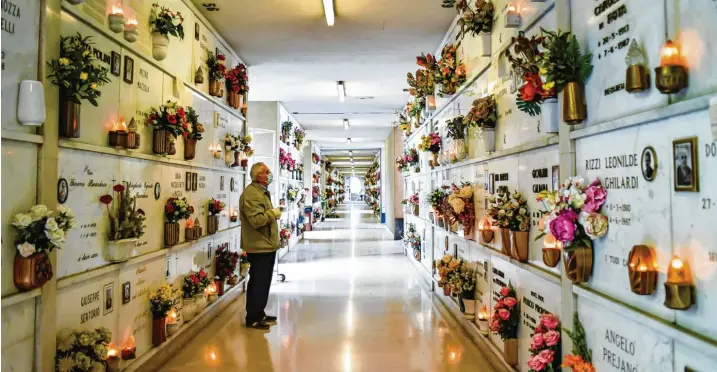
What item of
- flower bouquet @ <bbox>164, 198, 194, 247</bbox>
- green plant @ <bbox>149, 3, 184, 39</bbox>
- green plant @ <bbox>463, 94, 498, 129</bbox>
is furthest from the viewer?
flower bouquet @ <bbox>164, 198, 194, 247</bbox>

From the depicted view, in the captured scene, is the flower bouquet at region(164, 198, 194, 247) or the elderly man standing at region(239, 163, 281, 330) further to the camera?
the elderly man standing at region(239, 163, 281, 330)

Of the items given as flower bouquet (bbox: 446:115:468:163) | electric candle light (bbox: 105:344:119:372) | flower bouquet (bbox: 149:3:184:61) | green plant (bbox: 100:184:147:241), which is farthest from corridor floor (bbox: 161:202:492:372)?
flower bouquet (bbox: 149:3:184:61)

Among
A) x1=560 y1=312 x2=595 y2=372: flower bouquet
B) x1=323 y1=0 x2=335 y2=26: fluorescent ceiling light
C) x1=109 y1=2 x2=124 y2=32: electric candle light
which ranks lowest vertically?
x1=560 y1=312 x2=595 y2=372: flower bouquet

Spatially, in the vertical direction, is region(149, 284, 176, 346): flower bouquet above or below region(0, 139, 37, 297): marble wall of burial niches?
below

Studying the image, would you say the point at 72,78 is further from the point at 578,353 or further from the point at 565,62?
the point at 578,353

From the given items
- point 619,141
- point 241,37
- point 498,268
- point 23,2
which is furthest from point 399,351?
point 241,37

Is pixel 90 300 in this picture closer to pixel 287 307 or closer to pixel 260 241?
Answer: pixel 260 241

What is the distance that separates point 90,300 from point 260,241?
2.01m

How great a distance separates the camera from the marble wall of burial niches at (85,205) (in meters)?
2.62

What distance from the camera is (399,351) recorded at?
4.16 meters

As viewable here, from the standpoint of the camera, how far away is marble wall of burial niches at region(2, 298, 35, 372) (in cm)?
213

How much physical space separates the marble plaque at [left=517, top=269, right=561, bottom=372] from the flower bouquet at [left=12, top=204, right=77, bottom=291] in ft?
8.28

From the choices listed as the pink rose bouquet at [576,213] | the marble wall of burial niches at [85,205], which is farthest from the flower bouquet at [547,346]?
the marble wall of burial niches at [85,205]

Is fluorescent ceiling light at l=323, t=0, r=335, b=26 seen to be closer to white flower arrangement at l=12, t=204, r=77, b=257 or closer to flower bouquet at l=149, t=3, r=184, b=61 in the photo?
flower bouquet at l=149, t=3, r=184, b=61
